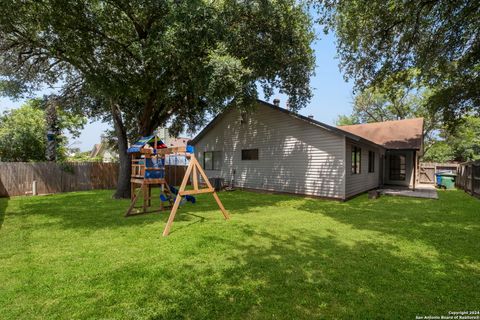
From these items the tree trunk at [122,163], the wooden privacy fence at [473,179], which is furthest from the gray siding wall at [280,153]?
the wooden privacy fence at [473,179]

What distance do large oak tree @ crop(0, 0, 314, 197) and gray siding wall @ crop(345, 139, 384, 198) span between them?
459 centimetres

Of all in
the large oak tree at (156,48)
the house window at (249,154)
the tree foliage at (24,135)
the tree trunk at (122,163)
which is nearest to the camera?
the large oak tree at (156,48)

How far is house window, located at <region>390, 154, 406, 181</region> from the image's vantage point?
16.3 metres

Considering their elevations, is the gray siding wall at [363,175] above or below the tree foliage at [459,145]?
below

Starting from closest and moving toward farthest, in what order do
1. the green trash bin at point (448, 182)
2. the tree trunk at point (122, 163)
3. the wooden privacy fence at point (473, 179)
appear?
1. the tree trunk at point (122, 163)
2. the wooden privacy fence at point (473, 179)
3. the green trash bin at point (448, 182)

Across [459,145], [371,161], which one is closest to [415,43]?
[371,161]

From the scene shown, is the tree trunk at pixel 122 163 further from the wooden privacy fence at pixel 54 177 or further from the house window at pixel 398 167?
the house window at pixel 398 167

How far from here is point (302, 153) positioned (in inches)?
470

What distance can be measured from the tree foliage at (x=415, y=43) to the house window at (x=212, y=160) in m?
8.91

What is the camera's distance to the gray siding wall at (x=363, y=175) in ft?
36.3

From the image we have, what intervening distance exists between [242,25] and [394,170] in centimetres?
1366

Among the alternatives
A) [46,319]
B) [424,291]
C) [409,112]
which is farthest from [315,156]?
[409,112]

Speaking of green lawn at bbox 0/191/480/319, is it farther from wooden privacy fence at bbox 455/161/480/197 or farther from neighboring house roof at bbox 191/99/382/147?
wooden privacy fence at bbox 455/161/480/197

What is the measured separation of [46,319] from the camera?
2.70m
